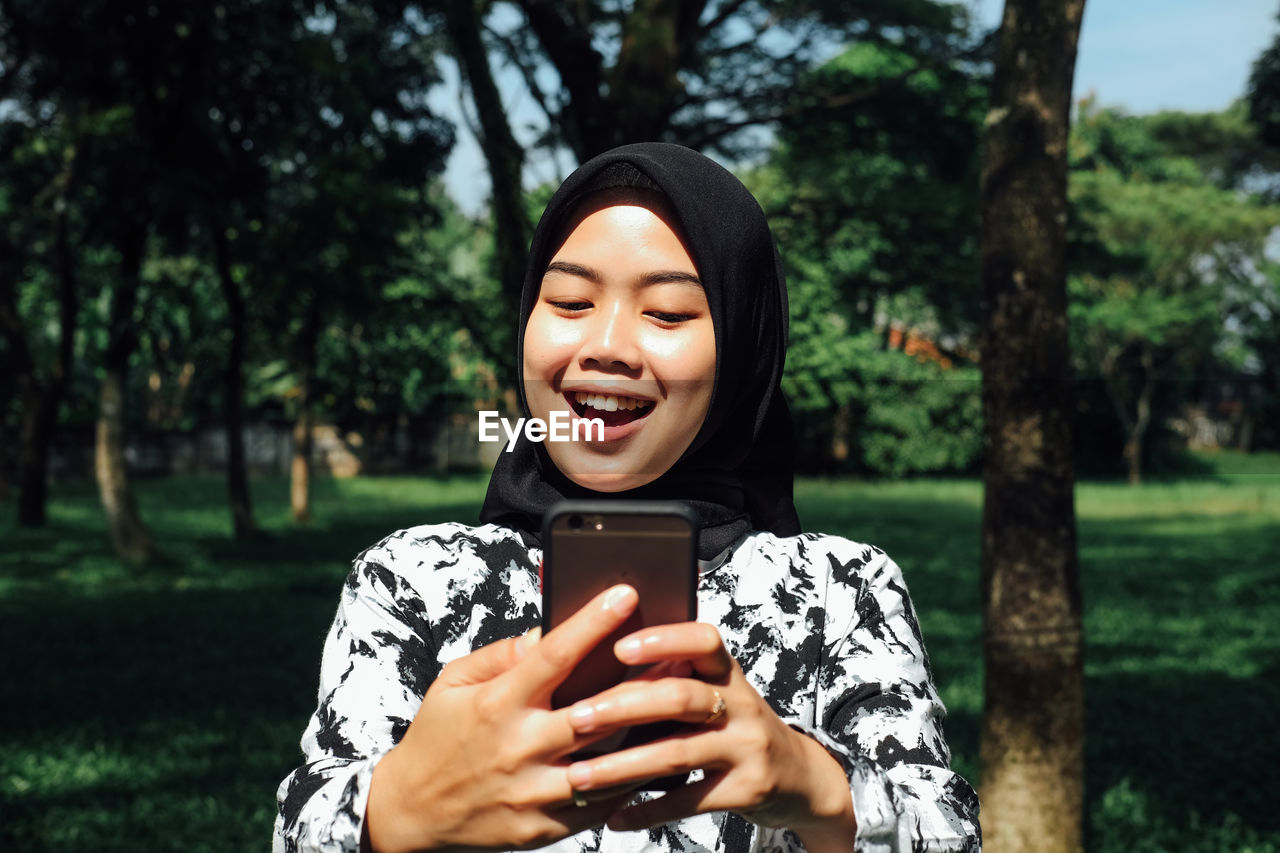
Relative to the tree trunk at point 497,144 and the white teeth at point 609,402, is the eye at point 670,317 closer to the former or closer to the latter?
the white teeth at point 609,402

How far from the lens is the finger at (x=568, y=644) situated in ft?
2.84

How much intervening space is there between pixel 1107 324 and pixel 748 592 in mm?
26978

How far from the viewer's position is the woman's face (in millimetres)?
1188

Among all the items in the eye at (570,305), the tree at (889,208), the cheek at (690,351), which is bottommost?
the cheek at (690,351)

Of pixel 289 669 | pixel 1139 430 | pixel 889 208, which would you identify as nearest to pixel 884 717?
pixel 1139 430

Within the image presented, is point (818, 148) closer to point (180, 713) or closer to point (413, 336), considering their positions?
point (413, 336)

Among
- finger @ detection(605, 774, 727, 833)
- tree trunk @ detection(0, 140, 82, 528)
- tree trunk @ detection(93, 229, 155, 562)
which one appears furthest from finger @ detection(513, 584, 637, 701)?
tree trunk @ detection(0, 140, 82, 528)

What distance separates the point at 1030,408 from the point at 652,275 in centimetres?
226

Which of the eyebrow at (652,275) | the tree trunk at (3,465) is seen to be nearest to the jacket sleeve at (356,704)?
the eyebrow at (652,275)

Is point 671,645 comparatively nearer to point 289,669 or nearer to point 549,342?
point 549,342

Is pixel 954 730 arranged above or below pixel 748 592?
below

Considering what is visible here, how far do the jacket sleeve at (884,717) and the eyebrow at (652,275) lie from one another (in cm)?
35

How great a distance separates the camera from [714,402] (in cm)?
122

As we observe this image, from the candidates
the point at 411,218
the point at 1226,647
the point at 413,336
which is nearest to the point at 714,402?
the point at 1226,647
